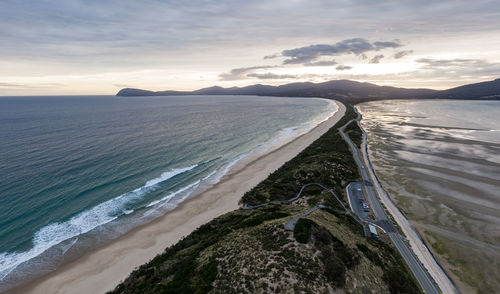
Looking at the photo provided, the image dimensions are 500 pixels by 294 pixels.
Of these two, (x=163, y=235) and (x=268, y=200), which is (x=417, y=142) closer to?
(x=268, y=200)

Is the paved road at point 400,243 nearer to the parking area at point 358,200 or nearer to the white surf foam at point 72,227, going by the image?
the parking area at point 358,200

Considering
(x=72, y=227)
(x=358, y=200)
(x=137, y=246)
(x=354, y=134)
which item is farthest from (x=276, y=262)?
(x=354, y=134)

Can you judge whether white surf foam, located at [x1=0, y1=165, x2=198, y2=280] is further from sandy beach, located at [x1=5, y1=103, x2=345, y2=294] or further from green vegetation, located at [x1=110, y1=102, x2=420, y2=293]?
green vegetation, located at [x1=110, y1=102, x2=420, y2=293]

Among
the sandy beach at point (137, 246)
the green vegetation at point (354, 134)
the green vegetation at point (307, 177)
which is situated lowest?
the sandy beach at point (137, 246)

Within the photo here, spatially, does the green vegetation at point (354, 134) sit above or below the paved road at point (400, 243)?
above

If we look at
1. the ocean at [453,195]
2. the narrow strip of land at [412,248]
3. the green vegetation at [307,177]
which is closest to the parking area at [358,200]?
the narrow strip of land at [412,248]

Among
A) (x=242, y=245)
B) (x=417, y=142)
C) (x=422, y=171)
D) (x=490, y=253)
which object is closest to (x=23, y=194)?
→ (x=242, y=245)
